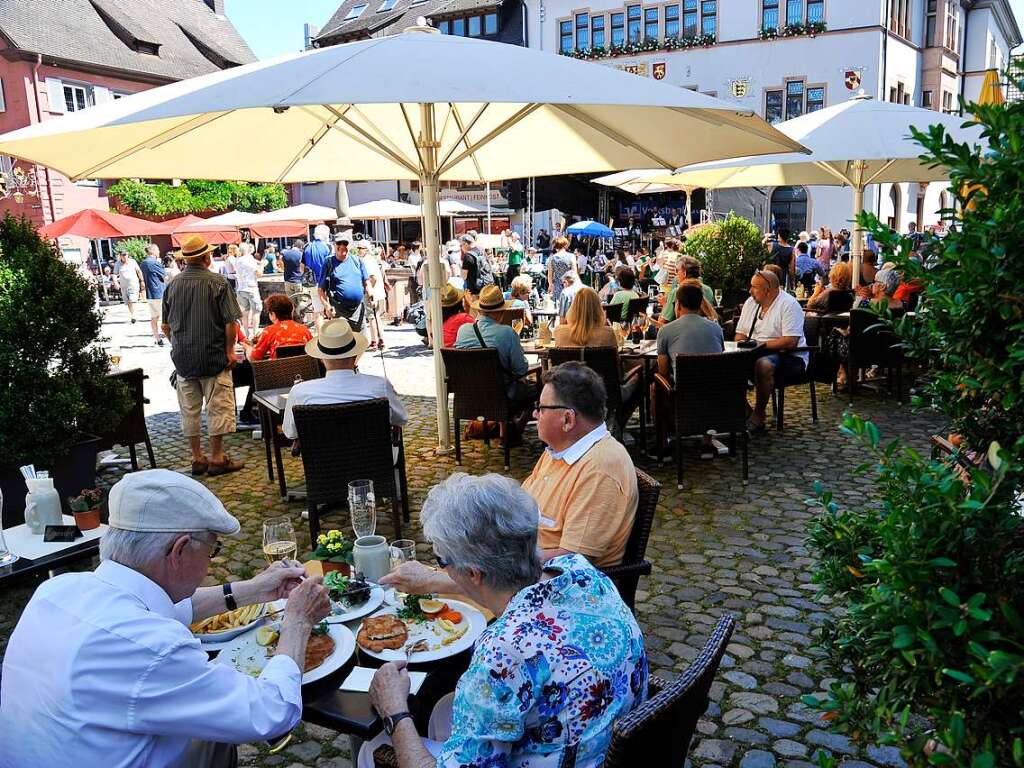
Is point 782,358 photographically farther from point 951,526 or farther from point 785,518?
point 951,526

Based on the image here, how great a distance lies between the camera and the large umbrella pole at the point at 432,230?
6.55 m

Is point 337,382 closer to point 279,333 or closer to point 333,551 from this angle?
point 333,551

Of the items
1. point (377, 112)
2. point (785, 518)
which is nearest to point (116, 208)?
point (377, 112)

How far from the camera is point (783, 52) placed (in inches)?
1232

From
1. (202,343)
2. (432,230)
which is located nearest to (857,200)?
(432,230)

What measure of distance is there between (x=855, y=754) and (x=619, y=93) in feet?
10.4

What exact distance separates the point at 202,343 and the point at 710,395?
4187 millimetres

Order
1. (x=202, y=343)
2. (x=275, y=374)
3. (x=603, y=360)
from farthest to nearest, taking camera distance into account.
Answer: (x=275, y=374) → (x=202, y=343) → (x=603, y=360)

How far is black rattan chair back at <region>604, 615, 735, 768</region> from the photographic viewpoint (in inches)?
68.1

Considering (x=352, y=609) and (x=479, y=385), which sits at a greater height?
(x=479, y=385)

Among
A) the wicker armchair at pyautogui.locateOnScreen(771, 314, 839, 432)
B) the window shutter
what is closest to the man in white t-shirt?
the wicker armchair at pyautogui.locateOnScreen(771, 314, 839, 432)

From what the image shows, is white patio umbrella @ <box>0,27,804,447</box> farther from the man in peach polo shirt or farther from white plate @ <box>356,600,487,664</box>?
white plate @ <box>356,600,487,664</box>

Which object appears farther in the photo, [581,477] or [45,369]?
[45,369]

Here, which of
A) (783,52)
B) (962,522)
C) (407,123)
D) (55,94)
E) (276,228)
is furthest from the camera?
(55,94)
